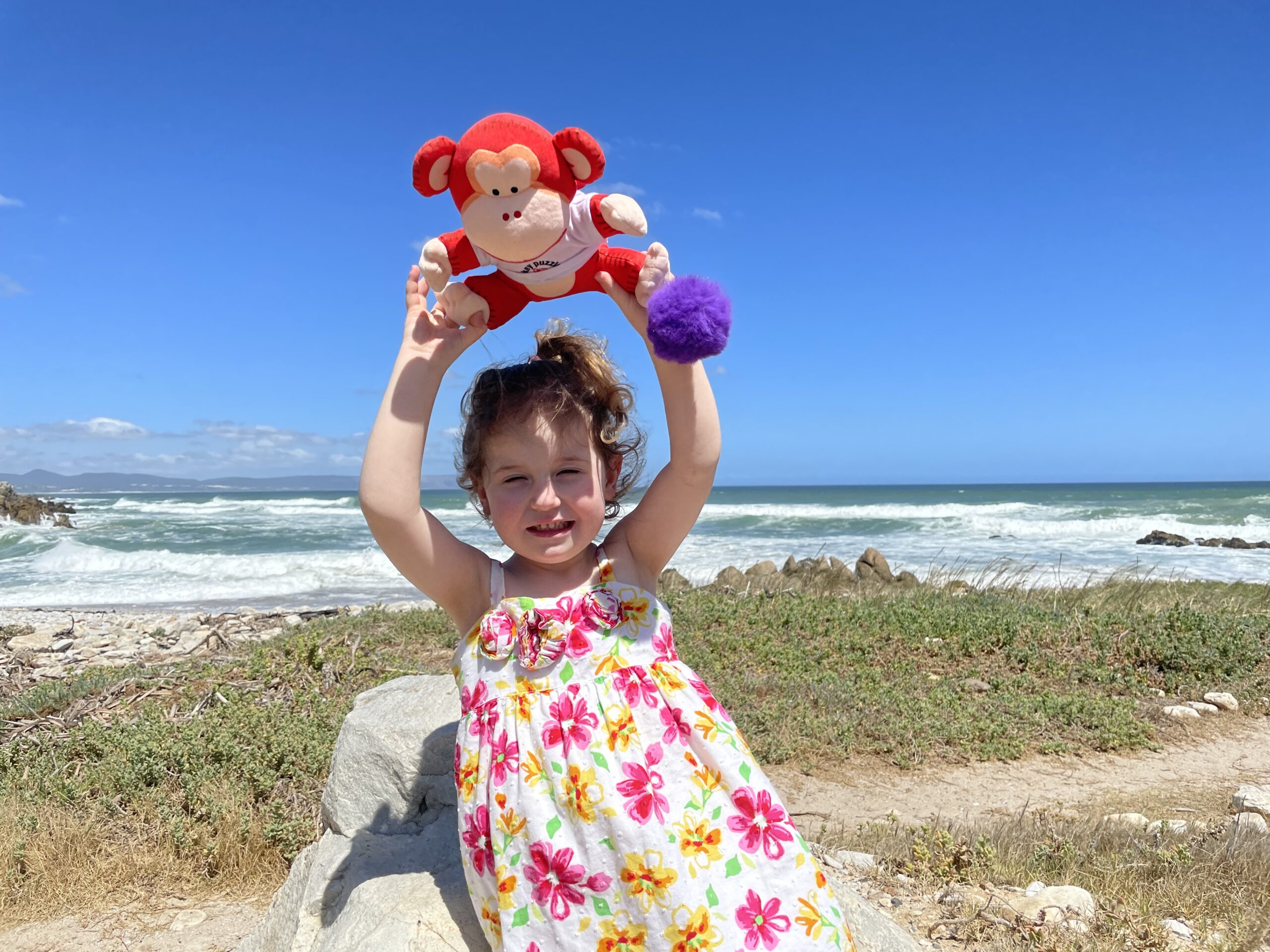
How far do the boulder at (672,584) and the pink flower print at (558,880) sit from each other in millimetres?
7208

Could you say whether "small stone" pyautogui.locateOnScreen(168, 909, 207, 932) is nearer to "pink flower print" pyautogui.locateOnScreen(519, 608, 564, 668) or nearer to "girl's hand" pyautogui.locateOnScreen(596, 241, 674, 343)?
"pink flower print" pyautogui.locateOnScreen(519, 608, 564, 668)

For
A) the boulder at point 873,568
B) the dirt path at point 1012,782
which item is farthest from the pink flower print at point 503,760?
the boulder at point 873,568

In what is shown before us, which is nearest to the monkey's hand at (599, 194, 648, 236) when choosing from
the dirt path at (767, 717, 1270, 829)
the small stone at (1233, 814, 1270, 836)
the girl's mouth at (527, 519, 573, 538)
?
the girl's mouth at (527, 519, 573, 538)

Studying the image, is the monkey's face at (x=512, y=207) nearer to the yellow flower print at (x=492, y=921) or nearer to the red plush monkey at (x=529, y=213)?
the red plush monkey at (x=529, y=213)

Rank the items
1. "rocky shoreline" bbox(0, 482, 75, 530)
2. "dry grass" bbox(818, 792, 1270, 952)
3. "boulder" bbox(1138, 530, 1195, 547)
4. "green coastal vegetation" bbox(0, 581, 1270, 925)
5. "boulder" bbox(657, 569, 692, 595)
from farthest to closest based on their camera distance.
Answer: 1. "rocky shoreline" bbox(0, 482, 75, 530)
2. "boulder" bbox(1138, 530, 1195, 547)
3. "boulder" bbox(657, 569, 692, 595)
4. "green coastal vegetation" bbox(0, 581, 1270, 925)
5. "dry grass" bbox(818, 792, 1270, 952)

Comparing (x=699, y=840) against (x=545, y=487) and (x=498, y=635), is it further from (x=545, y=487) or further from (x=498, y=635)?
(x=545, y=487)

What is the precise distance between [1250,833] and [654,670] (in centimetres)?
306

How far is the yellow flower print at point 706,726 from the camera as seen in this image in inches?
74.1

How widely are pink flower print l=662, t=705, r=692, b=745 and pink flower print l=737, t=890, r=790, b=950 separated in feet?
1.08

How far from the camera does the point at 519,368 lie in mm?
2100

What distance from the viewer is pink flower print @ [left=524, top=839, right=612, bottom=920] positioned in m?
1.76

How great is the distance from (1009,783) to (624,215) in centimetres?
444

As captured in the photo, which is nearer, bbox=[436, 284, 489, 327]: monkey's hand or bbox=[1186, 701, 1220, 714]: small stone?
bbox=[436, 284, 489, 327]: monkey's hand

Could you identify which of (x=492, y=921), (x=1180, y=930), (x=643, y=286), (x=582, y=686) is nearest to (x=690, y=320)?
(x=643, y=286)
